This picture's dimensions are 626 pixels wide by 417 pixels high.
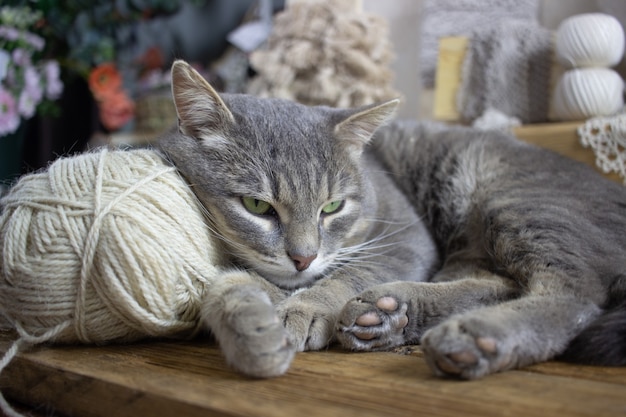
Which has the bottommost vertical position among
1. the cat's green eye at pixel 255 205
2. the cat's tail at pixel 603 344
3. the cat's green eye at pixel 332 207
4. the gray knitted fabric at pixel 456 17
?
the cat's tail at pixel 603 344

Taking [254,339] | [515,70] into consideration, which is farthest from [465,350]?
[515,70]

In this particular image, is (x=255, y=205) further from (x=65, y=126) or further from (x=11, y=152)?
(x=65, y=126)

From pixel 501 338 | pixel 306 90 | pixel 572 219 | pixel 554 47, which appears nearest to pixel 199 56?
pixel 306 90

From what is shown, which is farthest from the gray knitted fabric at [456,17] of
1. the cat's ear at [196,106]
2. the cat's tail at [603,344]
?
the cat's tail at [603,344]

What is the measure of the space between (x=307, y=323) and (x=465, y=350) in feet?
1.34

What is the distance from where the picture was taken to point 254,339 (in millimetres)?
1059

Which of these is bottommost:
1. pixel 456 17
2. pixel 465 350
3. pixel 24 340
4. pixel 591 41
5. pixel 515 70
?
pixel 24 340

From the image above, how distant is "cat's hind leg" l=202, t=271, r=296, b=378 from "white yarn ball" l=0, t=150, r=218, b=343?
15 centimetres

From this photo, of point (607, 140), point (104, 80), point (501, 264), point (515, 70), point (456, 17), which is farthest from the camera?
point (104, 80)

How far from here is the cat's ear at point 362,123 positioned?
1.56m

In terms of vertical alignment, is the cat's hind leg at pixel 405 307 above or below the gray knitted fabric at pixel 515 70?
below

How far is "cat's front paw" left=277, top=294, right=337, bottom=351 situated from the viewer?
4.22 feet

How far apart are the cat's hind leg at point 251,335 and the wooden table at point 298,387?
0.10ft

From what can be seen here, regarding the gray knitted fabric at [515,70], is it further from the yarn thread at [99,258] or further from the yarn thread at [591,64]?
the yarn thread at [99,258]
